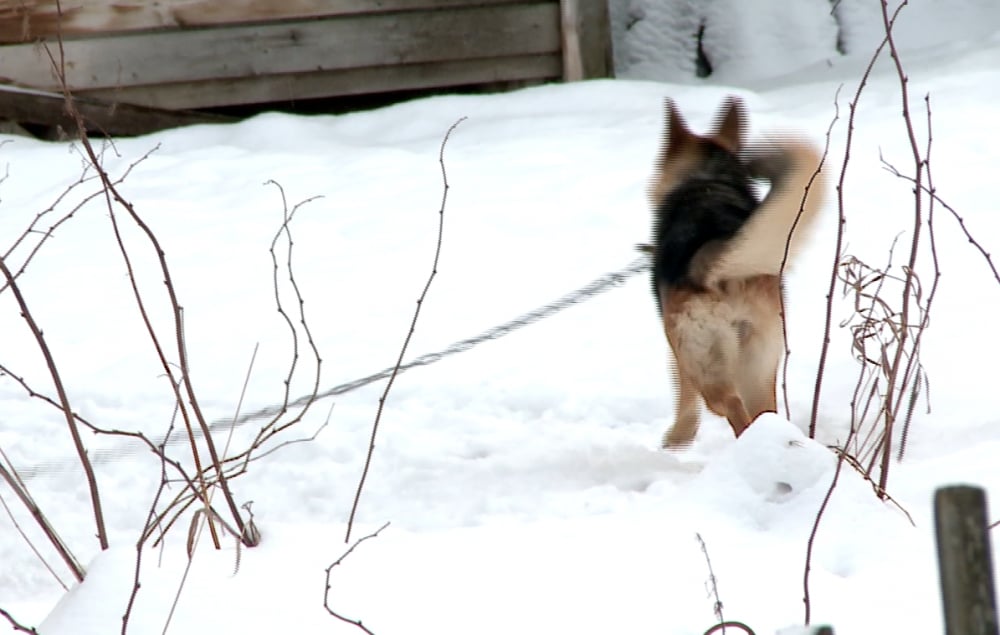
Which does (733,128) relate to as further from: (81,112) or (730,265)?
(81,112)

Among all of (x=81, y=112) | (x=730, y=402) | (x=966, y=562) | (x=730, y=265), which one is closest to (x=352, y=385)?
(x=730, y=402)

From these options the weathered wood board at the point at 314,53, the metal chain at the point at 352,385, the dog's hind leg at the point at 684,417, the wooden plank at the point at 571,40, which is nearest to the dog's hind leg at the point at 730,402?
the dog's hind leg at the point at 684,417

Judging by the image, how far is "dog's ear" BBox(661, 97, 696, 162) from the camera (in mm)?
3805

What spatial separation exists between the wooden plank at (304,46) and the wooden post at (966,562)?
7410mm

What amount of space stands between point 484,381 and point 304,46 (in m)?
4.55

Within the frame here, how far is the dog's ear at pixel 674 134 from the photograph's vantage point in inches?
150

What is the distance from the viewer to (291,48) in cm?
771

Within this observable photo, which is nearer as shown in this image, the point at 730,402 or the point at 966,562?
the point at 966,562

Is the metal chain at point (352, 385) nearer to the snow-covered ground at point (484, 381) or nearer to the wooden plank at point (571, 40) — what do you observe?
the snow-covered ground at point (484, 381)

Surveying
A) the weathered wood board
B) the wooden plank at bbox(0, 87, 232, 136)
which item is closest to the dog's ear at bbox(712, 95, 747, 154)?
the weathered wood board

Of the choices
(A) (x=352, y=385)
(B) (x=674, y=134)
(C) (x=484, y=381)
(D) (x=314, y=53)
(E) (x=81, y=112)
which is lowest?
(C) (x=484, y=381)

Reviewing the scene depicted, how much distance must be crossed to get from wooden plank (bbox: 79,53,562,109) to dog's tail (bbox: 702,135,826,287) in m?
5.09

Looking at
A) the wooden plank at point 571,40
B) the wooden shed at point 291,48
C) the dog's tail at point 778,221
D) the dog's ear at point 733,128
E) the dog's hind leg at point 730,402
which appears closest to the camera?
the dog's tail at point 778,221

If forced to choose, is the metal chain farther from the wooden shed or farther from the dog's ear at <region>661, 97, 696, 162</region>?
the wooden shed
